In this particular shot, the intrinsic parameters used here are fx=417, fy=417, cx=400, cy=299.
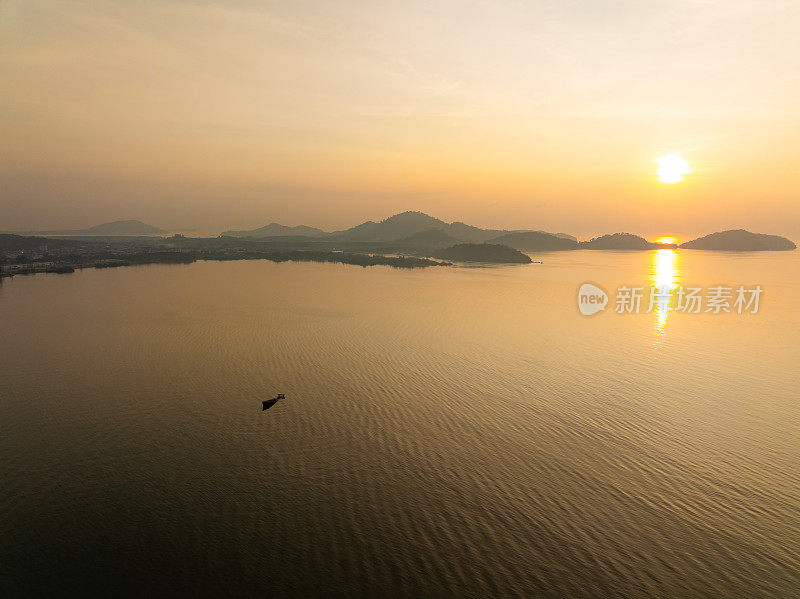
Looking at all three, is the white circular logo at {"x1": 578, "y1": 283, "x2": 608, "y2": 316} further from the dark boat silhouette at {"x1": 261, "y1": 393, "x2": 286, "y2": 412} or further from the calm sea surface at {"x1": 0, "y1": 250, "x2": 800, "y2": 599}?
the dark boat silhouette at {"x1": 261, "y1": 393, "x2": 286, "y2": 412}

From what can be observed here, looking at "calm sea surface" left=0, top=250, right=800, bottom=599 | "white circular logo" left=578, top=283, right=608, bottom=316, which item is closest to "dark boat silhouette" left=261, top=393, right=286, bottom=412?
"calm sea surface" left=0, top=250, right=800, bottom=599

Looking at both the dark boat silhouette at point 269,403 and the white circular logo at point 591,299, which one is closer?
the dark boat silhouette at point 269,403

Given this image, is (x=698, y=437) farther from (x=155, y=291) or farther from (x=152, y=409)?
(x=155, y=291)

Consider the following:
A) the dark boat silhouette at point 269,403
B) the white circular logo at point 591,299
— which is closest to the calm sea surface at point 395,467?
the dark boat silhouette at point 269,403

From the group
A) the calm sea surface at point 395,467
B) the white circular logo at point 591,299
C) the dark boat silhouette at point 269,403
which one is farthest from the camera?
the white circular logo at point 591,299

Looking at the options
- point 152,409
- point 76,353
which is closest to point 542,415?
point 152,409

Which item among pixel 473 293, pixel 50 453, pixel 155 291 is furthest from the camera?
pixel 473 293

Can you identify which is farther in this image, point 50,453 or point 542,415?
point 542,415

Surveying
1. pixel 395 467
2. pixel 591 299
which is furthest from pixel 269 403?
pixel 591 299

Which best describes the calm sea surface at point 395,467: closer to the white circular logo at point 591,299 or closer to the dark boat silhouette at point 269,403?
the dark boat silhouette at point 269,403
